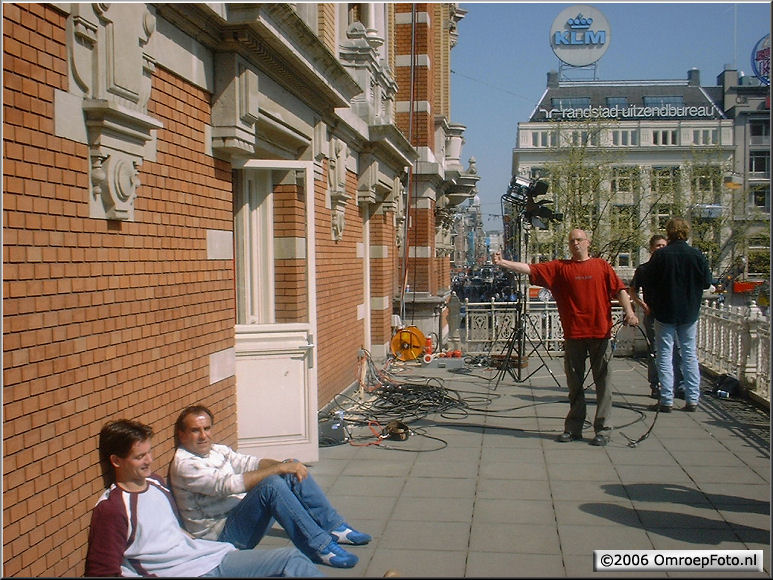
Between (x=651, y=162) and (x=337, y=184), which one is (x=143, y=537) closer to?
(x=337, y=184)

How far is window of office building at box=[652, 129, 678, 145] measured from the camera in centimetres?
7469

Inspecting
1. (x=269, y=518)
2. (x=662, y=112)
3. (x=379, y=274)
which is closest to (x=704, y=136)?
(x=662, y=112)

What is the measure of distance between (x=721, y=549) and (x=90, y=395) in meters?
3.73

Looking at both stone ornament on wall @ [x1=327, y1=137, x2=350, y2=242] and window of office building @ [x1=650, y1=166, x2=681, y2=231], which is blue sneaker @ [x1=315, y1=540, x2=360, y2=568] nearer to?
stone ornament on wall @ [x1=327, y1=137, x2=350, y2=242]

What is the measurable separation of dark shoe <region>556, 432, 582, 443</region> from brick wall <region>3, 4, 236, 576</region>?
401cm

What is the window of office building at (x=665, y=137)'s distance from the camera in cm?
7469

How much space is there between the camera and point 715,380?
1093 centimetres

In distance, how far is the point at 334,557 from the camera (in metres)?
4.55

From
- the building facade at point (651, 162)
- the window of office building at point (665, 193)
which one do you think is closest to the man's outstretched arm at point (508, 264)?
the building facade at point (651, 162)

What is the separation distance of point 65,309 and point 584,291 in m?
5.07

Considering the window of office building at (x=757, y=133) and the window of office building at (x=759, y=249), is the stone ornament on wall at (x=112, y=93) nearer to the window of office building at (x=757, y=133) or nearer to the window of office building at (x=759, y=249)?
the window of office building at (x=759, y=249)

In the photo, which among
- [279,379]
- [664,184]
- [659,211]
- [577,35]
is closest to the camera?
[279,379]

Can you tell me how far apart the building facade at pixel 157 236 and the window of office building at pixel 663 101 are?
244 ft

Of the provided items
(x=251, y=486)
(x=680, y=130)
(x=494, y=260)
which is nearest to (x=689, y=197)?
(x=680, y=130)
